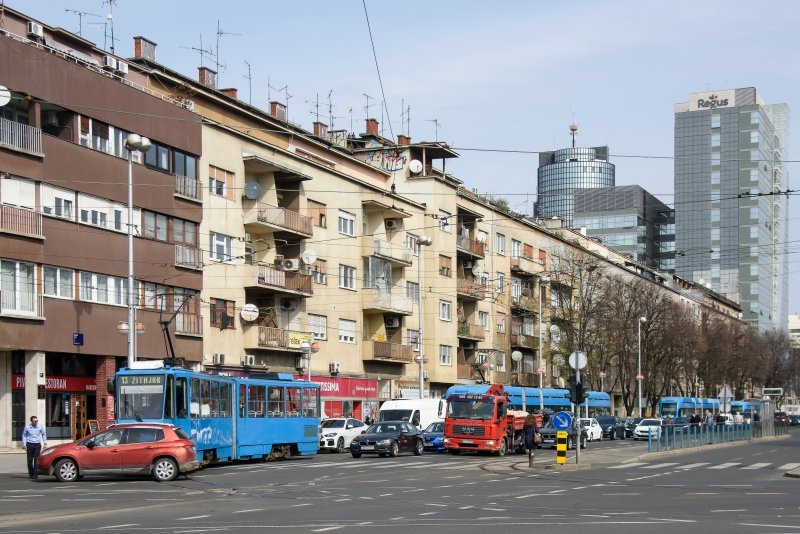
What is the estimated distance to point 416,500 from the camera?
71.6 feet

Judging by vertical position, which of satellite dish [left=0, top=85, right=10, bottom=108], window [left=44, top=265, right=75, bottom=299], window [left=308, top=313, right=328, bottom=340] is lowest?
window [left=308, top=313, right=328, bottom=340]

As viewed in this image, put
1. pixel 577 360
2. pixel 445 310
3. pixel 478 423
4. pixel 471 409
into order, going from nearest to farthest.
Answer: pixel 577 360, pixel 478 423, pixel 471 409, pixel 445 310

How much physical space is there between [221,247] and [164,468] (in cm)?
2523

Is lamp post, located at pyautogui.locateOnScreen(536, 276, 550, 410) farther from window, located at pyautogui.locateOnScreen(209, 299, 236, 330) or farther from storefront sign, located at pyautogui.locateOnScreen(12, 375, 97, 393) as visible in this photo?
storefront sign, located at pyautogui.locateOnScreen(12, 375, 97, 393)

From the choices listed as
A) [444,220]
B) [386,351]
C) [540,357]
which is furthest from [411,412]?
[540,357]

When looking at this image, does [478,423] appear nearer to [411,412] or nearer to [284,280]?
[411,412]

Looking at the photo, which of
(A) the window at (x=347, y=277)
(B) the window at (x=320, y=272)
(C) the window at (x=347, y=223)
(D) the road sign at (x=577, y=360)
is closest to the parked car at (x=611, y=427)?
(A) the window at (x=347, y=277)

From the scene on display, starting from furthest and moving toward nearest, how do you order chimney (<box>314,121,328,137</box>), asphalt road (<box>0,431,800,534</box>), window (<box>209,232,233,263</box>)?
chimney (<box>314,121,328,137</box>)
window (<box>209,232,233,263</box>)
asphalt road (<box>0,431,800,534</box>)

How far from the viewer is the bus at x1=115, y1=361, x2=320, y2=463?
31.2 meters

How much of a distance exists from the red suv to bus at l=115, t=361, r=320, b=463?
3.27 meters

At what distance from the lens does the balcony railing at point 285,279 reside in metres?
53.7

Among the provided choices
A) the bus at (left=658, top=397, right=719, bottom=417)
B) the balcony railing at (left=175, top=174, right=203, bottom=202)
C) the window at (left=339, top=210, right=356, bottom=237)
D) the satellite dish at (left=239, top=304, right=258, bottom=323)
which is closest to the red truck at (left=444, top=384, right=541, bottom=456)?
the satellite dish at (left=239, top=304, right=258, bottom=323)

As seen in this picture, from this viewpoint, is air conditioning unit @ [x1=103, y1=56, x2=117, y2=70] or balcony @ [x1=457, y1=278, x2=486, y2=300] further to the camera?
balcony @ [x1=457, y1=278, x2=486, y2=300]

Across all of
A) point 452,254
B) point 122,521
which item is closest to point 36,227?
point 122,521
